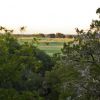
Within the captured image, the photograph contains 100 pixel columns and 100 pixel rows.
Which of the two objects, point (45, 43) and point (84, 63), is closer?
point (84, 63)

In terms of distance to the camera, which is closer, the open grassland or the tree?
the tree

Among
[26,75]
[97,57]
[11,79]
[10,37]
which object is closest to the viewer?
[97,57]

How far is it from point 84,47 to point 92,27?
4.08 ft

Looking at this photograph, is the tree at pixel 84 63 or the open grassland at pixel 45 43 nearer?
the tree at pixel 84 63

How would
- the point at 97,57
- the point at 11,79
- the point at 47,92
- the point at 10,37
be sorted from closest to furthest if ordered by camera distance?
the point at 97,57, the point at 11,79, the point at 10,37, the point at 47,92

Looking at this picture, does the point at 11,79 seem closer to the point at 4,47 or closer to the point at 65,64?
the point at 4,47

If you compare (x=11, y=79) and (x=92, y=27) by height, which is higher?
(x=92, y=27)

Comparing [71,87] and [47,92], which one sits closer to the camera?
[71,87]

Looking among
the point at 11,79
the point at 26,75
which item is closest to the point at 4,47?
the point at 11,79

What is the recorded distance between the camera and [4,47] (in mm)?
31234

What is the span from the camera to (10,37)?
34.1 metres

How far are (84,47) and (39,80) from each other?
34838 mm

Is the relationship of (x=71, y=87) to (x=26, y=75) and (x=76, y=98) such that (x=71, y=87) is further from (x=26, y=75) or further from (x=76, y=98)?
(x=26, y=75)

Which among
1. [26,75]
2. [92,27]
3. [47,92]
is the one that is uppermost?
[92,27]
